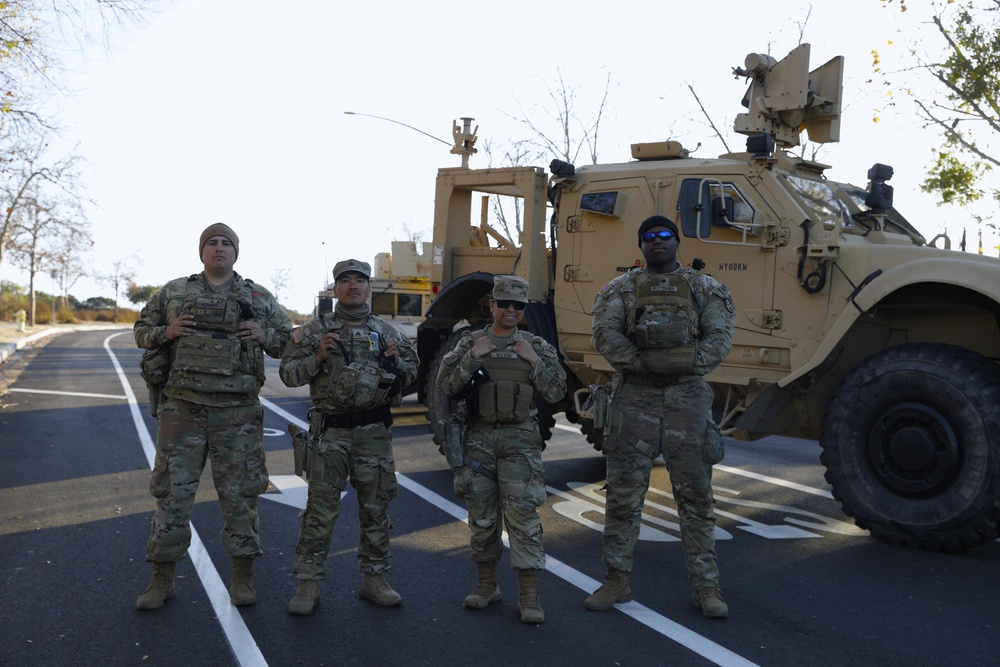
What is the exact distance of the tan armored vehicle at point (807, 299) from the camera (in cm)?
598

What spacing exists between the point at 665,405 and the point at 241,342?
2331 mm

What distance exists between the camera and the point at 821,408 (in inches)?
282

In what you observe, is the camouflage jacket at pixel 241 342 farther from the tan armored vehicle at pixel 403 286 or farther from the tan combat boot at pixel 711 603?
the tan armored vehicle at pixel 403 286

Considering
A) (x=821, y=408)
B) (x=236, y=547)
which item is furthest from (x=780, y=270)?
(x=236, y=547)

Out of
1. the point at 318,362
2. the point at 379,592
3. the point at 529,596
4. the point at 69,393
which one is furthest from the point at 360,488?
the point at 69,393

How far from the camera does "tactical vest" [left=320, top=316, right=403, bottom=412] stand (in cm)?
483

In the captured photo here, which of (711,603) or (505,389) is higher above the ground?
(505,389)

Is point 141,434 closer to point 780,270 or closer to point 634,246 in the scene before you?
point 634,246

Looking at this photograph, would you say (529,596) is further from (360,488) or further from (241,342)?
(241,342)

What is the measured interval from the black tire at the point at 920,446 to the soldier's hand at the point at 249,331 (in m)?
3.95

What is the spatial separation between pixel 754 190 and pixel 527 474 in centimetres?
345

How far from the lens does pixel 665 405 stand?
500 centimetres

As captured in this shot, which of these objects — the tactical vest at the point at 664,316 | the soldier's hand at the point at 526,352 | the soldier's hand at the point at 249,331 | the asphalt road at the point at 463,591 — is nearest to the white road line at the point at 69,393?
the asphalt road at the point at 463,591

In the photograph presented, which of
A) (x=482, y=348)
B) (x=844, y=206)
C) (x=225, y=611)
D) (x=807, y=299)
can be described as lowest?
(x=225, y=611)
